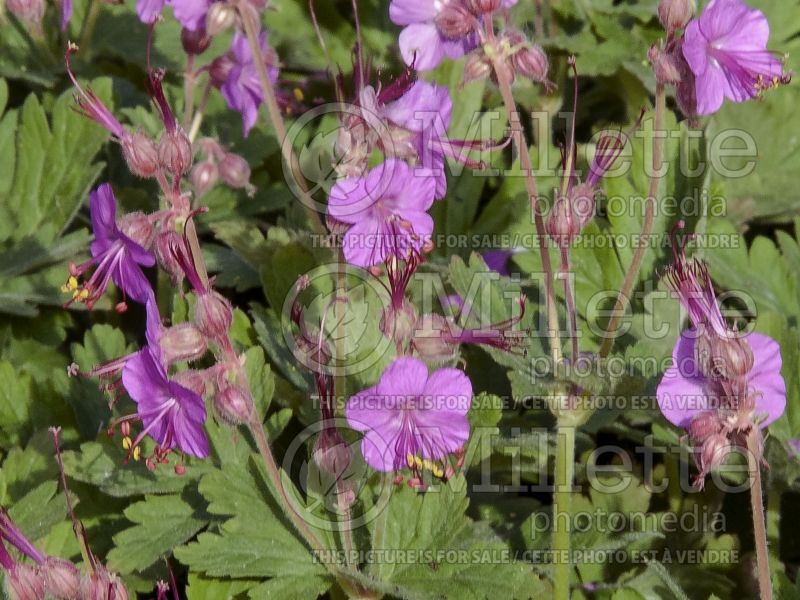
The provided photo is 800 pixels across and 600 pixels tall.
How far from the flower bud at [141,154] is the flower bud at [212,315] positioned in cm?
26

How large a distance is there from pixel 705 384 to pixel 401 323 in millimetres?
513

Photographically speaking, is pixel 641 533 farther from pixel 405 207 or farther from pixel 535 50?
pixel 535 50

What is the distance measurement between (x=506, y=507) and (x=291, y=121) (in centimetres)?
139

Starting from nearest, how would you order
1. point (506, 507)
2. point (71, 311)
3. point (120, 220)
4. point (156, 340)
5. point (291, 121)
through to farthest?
point (156, 340)
point (120, 220)
point (506, 507)
point (71, 311)
point (291, 121)

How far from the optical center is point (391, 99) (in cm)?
219

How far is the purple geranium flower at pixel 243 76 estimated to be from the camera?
2.69 metres

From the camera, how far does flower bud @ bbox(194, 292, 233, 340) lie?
170cm

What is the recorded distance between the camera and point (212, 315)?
66.8 inches

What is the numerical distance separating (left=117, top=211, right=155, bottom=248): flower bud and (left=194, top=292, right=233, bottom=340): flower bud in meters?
0.21

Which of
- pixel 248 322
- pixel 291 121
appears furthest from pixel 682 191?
pixel 291 121

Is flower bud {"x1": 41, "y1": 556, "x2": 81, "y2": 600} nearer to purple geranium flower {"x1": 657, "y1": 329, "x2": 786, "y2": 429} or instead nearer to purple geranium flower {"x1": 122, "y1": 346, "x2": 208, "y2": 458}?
purple geranium flower {"x1": 122, "y1": 346, "x2": 208, "y2": 458}

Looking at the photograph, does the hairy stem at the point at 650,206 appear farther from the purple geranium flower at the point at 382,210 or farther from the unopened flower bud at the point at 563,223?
the purple geranium flower at the point at 382,210

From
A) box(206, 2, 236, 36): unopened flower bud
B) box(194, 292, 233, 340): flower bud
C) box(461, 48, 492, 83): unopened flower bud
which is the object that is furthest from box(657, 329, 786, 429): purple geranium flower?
box(206, 2, 236, 36): unopened flower bud

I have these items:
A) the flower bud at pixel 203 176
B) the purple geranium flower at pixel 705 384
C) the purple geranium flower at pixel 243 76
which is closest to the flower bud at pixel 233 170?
the flower bud at pixel 203 176
